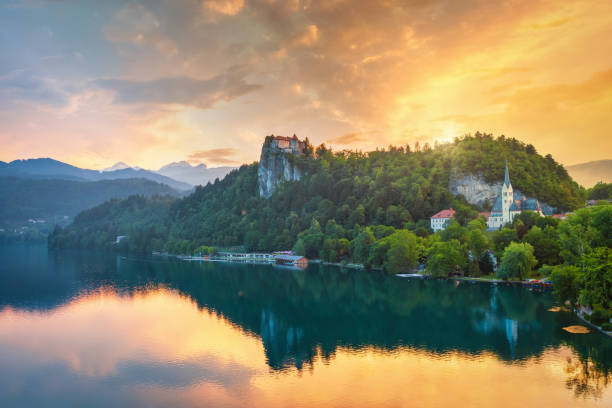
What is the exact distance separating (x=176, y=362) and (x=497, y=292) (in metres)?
37.2

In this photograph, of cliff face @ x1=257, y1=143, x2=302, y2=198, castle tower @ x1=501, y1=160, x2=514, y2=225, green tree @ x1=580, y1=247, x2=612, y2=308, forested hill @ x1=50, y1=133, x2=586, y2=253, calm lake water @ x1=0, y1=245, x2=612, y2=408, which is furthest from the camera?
cliff face @ x1=257, y1=143, x2=302, y2=198

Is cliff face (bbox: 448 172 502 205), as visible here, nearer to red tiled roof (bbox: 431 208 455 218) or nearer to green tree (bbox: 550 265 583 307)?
red tiled roof (bbox: 431 208 455 218)

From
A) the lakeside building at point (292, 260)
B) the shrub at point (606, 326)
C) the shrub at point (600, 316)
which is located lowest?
the shrub at point (606, 326)

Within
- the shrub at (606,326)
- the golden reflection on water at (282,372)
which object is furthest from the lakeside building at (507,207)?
the golden reflection on water at (282,372)

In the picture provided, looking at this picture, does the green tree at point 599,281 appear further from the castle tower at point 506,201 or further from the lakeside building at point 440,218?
the lakeside building at point 440,218

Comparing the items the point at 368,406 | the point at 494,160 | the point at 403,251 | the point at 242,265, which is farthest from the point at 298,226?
the point at 368,406

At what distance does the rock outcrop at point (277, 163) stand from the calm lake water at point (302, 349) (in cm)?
7987

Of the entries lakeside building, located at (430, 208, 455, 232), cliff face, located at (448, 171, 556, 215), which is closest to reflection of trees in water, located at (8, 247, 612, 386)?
lakeside building, located at (430, 208, 455, 232)

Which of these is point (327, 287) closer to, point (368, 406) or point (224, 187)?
point (368, 406)

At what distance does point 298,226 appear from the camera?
4035 inches

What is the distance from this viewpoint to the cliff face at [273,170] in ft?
439

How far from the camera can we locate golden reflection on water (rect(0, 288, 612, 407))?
73.2ft

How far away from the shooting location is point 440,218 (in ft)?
270

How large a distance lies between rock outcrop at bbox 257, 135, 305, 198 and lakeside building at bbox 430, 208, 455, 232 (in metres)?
57.3
